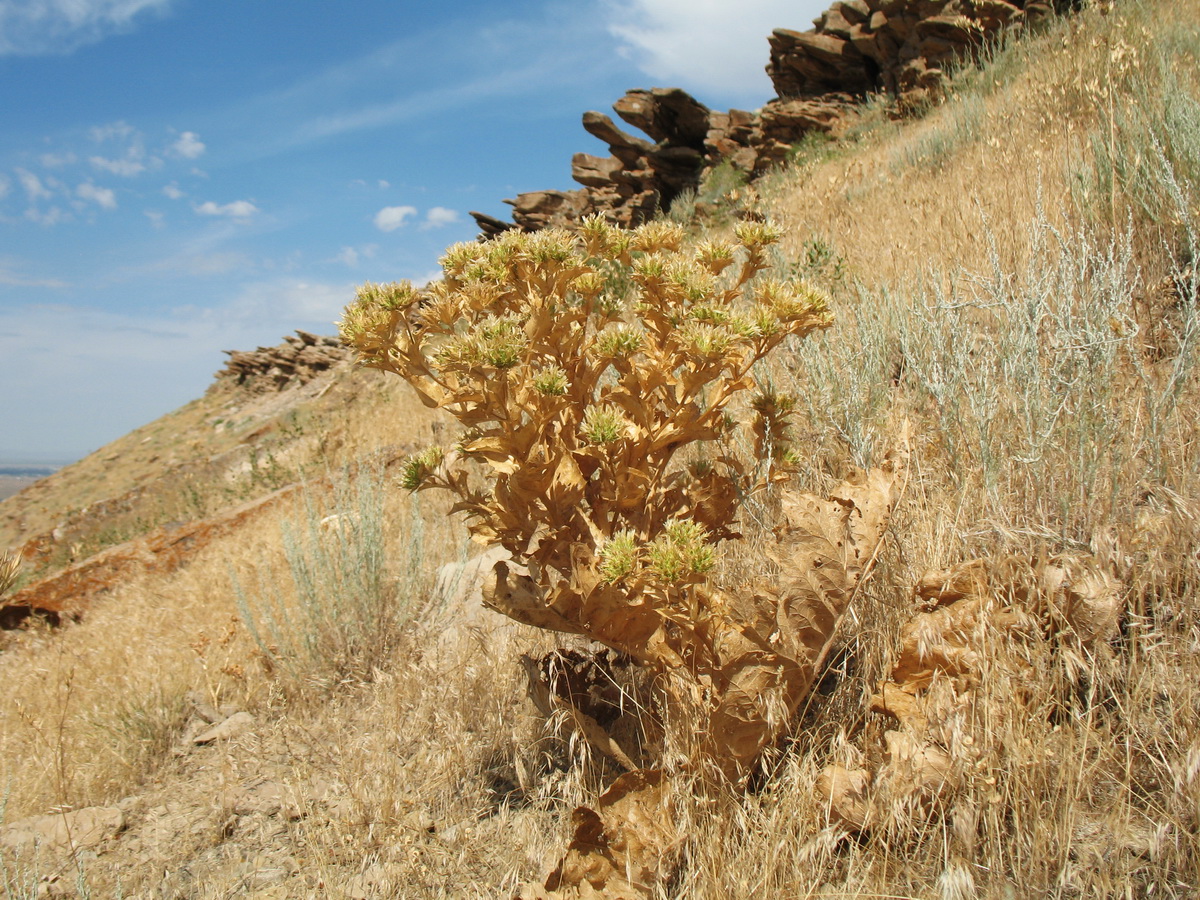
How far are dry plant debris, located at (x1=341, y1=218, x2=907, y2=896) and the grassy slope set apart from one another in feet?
0.72

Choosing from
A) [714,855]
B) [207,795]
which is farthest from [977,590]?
[207,795]

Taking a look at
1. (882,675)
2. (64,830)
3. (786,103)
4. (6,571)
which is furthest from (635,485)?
(786,103)

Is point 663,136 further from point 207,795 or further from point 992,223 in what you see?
point 207,795

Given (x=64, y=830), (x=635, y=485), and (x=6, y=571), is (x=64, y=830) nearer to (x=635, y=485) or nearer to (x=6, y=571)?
(x=635, y=485)

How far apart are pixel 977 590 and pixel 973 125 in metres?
7.22

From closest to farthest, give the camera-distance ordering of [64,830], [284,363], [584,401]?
[584,401]
[64,830]
[284,363]

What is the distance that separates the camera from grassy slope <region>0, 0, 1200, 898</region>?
147 cm

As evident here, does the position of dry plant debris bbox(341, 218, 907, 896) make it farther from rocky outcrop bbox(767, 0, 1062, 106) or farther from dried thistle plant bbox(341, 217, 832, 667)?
rocky outcrop bbox(767, 0, 1062, 106)

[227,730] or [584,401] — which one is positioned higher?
[584,401]

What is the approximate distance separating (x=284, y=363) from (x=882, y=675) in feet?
72.8

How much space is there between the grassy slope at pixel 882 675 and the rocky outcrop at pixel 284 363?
632 inches

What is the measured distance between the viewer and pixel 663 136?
64.6 feet

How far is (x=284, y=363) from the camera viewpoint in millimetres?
21328

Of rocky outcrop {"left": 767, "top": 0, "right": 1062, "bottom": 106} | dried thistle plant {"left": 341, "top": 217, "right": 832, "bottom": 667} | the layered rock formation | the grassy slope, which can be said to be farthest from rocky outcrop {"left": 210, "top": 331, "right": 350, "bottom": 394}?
dried thistle plant {"left": 341, "top": 217, "right": 832, "bottom": 667}
